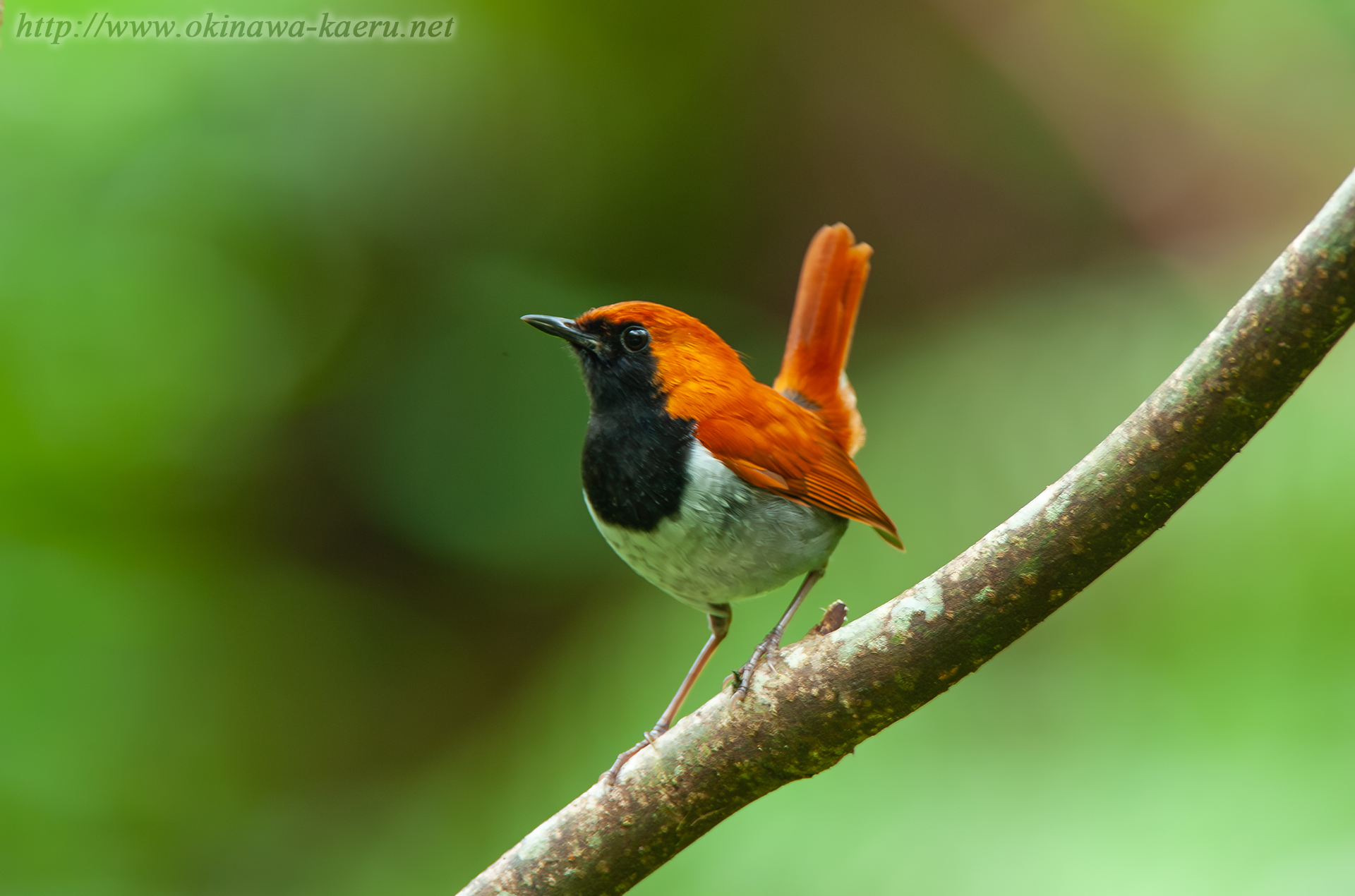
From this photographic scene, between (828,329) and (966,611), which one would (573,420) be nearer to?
(828,329)

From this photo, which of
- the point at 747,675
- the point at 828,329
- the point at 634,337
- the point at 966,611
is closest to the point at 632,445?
the point at 634,337

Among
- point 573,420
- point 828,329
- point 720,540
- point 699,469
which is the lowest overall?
point 720,540

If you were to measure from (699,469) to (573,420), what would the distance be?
8.08 feet

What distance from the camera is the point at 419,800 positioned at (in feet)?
12.8

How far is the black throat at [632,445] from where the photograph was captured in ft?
7.93

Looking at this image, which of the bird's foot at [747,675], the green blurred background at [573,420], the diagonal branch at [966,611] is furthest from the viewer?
the green blurred background at [573,420]

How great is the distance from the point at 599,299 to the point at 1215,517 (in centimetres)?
272

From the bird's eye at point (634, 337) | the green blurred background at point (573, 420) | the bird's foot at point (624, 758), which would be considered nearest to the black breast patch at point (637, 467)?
the bird's eye at point (634, 337)

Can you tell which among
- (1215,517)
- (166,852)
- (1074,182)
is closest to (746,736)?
(1215,517)

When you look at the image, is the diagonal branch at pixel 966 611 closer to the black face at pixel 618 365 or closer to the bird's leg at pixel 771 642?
the bird's leg at pixel 771 642

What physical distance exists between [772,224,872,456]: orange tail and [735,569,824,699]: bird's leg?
427 millimetres

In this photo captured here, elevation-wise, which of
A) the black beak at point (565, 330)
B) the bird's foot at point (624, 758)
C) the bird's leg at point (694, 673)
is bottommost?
the bird's foot at point (624, 758)

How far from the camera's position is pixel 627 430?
99.3 inches

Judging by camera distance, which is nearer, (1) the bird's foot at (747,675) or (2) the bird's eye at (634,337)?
(1) the bird's foot at (747,675)
